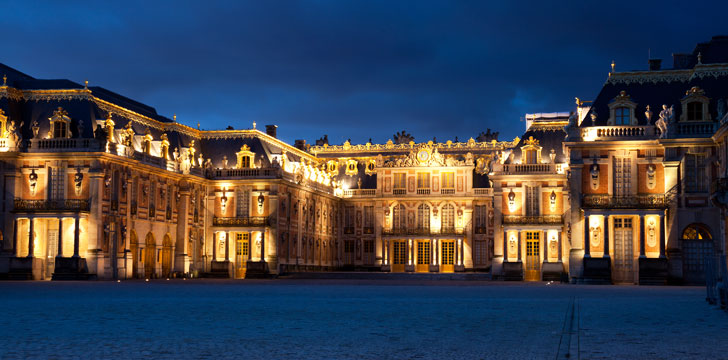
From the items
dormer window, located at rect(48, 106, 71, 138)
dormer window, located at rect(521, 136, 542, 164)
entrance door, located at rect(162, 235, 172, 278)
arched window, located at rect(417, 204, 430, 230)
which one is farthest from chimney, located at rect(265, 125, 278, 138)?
dormer window, located at rect(48, 106, 71, 138)

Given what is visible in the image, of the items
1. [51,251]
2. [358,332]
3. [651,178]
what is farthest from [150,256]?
[358,332]

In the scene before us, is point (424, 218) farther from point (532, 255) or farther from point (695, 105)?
point (695, 105)

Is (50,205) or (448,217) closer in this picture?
(50,205)

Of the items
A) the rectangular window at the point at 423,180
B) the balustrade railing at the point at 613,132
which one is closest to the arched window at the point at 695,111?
the balustrade railing at the point at 613,132

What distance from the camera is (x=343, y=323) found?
14.0 m

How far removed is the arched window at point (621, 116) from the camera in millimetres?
45906

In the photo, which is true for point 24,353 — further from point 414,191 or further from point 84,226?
point 414,191

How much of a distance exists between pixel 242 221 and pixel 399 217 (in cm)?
1543

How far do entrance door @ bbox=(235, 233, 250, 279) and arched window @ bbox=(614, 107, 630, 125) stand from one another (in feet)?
89.2

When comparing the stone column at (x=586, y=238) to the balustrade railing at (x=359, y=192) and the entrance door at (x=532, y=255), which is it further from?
the balustrade railing at (x=359, y=192)

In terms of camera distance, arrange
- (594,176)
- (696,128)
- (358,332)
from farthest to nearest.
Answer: (594,176) → (696,128) → (358,332)

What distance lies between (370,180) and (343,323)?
61310 mm

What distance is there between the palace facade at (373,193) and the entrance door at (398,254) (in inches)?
7.0

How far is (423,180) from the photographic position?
72.0 metres
